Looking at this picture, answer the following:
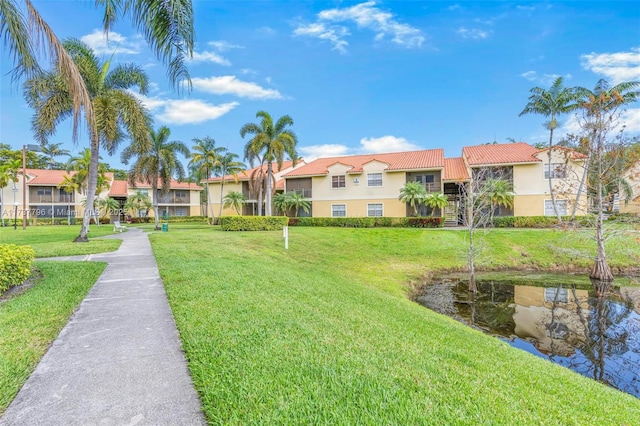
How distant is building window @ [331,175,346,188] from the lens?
3381 centimetres

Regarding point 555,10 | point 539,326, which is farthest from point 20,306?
point 555,10

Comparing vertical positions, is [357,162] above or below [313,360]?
above

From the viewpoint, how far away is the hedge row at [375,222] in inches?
1081

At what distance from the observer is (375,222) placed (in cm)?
2905

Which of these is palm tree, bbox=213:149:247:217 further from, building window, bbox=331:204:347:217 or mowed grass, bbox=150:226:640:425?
mowed grass, bbox=150:226:640:425

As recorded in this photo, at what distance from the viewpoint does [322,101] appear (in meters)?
24.3

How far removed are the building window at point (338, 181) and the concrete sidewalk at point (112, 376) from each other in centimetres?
2891

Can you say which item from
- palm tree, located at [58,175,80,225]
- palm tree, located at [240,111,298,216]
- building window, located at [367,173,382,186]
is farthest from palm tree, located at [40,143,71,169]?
building window, located at [367,173,382,186]

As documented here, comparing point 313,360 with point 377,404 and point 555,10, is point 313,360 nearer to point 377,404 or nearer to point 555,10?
point 377,404

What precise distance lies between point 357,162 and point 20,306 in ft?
105

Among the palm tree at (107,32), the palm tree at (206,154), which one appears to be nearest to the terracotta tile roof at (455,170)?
the palm tree at (206,154)

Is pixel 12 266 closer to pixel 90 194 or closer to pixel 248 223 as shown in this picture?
pixel 90 194

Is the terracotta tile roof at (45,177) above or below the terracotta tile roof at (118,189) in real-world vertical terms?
above

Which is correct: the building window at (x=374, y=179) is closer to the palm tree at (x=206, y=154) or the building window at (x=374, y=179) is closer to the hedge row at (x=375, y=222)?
the hedge row at (x=375, y=222)
